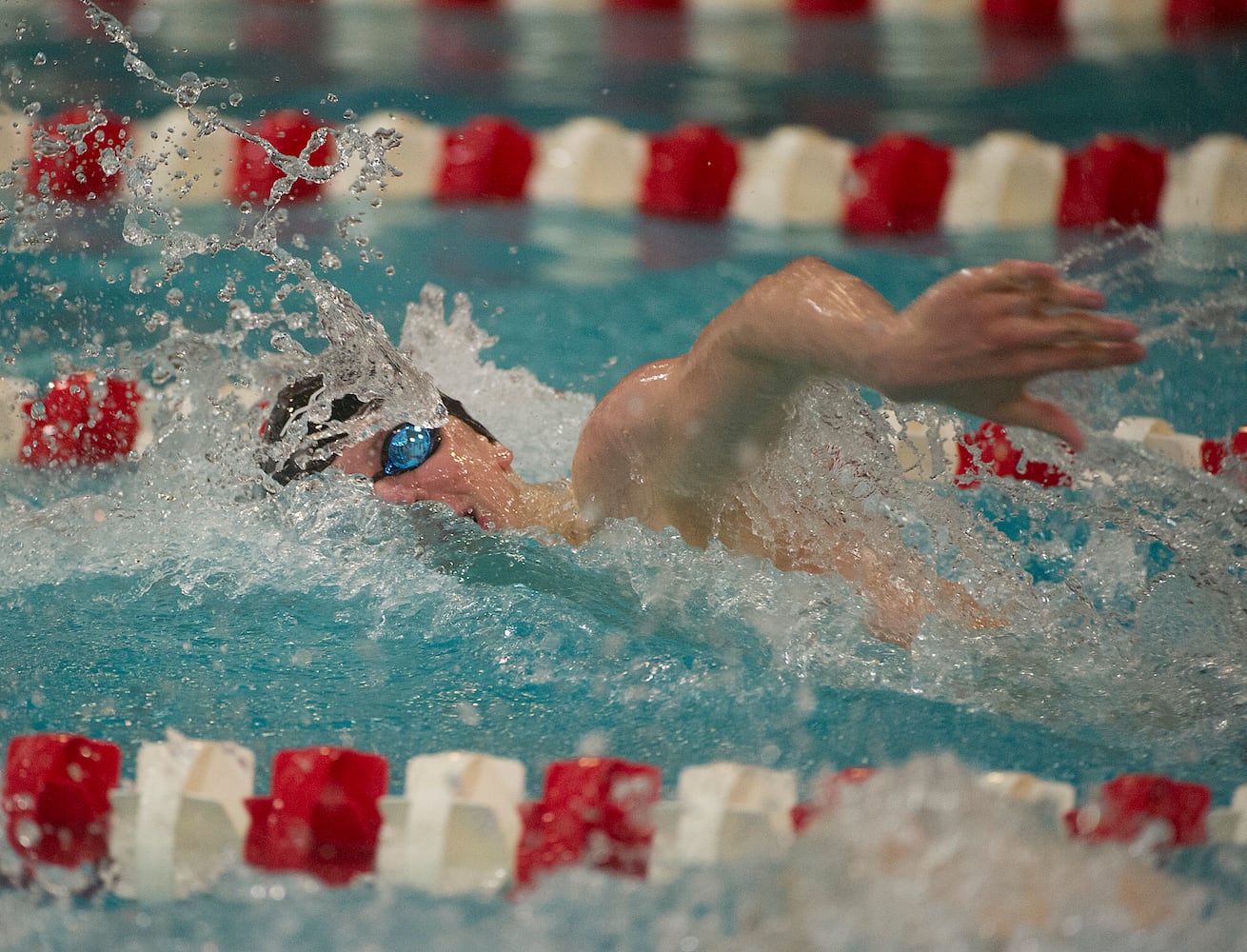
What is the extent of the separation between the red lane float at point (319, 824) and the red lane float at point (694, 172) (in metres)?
2.76

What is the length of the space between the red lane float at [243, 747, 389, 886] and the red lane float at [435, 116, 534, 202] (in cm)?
280

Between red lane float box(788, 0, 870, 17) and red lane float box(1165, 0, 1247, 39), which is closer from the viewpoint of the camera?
red lane float box(1165, 0, 1247, 39)

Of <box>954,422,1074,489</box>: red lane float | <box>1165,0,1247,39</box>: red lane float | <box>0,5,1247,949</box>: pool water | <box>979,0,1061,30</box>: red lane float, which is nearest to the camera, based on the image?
<box>0,5,1247,949</box>: pool water

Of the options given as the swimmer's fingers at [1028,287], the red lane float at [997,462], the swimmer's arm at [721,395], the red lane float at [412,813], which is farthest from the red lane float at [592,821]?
the red lane float at [997,462]

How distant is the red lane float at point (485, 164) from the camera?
3.96 meters

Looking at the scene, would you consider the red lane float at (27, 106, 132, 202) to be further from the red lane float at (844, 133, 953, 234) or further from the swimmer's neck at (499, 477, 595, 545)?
the swimmer's neck at (499, 477, 595, 545)

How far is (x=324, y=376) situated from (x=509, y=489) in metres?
0.31

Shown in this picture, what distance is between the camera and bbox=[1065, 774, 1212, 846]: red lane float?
127 cm

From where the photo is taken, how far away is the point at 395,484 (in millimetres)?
1815

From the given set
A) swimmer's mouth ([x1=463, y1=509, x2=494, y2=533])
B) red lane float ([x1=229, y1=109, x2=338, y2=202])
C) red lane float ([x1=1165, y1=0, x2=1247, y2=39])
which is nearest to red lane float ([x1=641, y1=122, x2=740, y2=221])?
red lane float ([x1=229, y1=109, x2=338, y2=202])

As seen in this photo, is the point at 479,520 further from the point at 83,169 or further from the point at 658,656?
the point at 83,169

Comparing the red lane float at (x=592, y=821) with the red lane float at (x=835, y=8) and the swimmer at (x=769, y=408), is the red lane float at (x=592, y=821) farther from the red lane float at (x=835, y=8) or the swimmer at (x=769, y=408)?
the red lane float at (x=835, y=8)

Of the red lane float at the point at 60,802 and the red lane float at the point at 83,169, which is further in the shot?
the red lane float at the point at 83,169

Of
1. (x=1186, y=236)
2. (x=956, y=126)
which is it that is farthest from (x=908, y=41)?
(x=1186, y=236)
